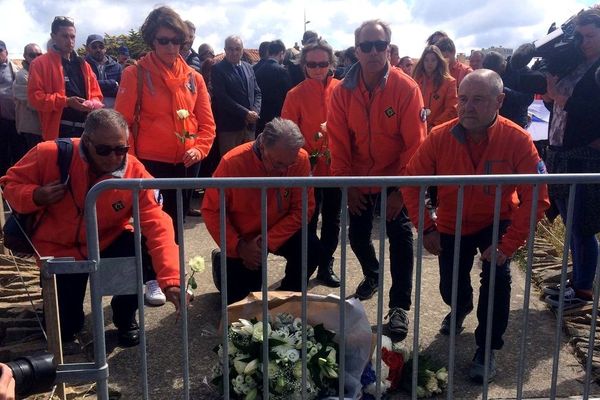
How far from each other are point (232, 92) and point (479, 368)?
4429mm

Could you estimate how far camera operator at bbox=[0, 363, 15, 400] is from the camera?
1.90 meters

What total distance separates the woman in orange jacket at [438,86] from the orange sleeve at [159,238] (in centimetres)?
349

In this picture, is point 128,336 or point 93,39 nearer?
point 128,336

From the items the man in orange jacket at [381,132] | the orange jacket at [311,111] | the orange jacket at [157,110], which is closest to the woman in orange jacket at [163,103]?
the orange jacket at [157,110]

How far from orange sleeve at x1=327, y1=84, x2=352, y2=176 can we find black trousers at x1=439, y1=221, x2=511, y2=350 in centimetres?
89

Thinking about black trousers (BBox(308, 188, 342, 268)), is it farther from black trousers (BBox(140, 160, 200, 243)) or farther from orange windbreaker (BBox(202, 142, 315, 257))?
black trousers (BBox(140, 160, 200, 243))

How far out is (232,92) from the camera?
22.5 feet

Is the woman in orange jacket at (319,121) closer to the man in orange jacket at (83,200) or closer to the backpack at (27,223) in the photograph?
the man in orange jacket at (83,200)

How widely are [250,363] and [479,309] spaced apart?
136 centimetres

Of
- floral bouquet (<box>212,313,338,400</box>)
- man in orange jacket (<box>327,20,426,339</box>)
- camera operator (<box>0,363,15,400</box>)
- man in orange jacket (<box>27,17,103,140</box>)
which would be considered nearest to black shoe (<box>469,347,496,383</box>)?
man in orange jacket (<box>327,20,426,339</box>)

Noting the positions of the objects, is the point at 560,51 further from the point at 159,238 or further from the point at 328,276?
the point at 159,238

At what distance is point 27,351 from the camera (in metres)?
3.59

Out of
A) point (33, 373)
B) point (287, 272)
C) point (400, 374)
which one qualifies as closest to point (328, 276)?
point (287, 272)

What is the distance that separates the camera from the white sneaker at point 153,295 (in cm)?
407
